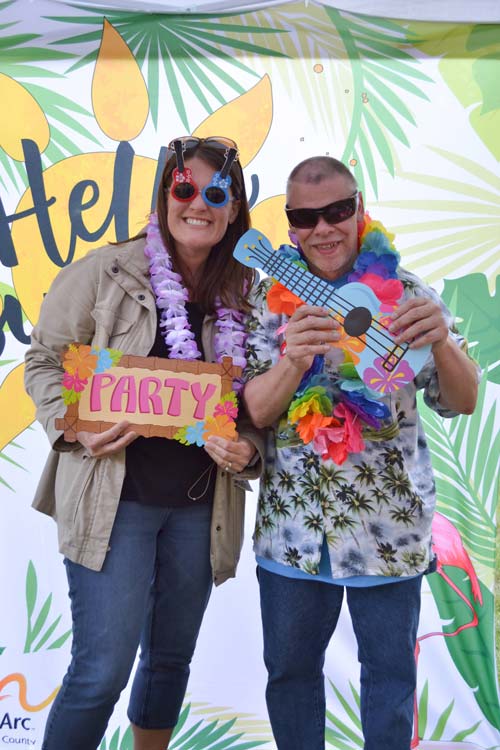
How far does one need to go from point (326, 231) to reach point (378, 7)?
1.25 meters

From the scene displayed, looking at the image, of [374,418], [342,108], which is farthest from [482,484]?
[342,108]

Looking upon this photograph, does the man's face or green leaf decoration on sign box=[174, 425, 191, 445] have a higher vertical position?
the man's face

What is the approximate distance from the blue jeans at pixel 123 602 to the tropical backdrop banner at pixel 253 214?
84cm

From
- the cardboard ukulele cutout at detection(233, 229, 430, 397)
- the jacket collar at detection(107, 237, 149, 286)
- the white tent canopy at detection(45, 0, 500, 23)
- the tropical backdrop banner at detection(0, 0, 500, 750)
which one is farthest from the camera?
the tropical backdrop banner at detection(0, 0, 500, 750)

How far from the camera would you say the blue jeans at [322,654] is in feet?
6.24

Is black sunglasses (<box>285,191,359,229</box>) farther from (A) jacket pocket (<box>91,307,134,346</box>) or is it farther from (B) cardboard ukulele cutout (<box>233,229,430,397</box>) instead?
(A) jacket pocket (<box>91,307,134,346</box>)

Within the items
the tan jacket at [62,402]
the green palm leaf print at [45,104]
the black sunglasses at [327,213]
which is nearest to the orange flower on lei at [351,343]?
the black sunglasses at [327,213]

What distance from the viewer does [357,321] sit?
71.8 inches

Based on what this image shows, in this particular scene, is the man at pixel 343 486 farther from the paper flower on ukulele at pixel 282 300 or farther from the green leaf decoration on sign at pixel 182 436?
→ the green leaf decoration on sign at pixel 182 436

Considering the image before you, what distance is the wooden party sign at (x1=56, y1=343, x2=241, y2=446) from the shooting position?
198 centimetres

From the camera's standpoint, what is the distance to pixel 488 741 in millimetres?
2893

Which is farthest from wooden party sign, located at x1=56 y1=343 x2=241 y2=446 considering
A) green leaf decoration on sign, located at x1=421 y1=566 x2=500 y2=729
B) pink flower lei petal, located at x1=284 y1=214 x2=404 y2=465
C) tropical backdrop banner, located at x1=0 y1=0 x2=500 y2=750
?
green leaf decoration on sign, located at x1=421 y1=566 x2=500 y2=729

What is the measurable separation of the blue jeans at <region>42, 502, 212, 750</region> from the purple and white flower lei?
0.38 m

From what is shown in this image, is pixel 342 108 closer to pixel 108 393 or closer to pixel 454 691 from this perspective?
pixel 108 393
